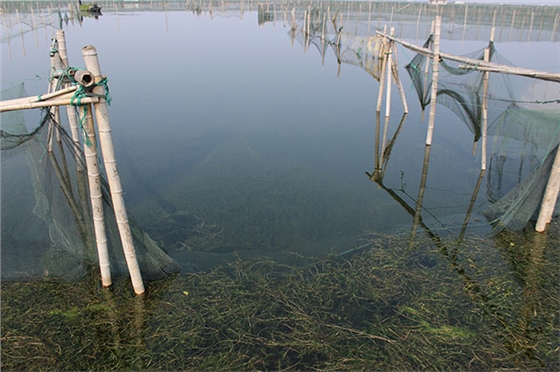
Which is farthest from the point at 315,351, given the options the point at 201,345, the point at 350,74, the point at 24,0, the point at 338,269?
the point at 24,0

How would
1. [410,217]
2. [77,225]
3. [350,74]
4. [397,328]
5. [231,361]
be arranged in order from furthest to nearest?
[350,74] → [410,217] → [77,225] → [397,328] → [231,361]

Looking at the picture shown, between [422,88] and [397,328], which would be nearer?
[397,328]

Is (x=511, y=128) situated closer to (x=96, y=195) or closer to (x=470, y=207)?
(x=470, y=207)

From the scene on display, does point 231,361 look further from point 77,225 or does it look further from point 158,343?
point 77,225

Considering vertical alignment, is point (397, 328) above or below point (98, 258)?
below

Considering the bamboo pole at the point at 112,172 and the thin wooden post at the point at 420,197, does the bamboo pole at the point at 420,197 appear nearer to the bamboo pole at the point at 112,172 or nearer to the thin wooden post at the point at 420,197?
the thin wooden post at the point at 420,197

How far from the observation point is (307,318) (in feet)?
10.0

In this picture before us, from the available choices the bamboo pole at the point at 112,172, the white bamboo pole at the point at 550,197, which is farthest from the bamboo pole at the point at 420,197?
the bamboo pole at the point at 112,172

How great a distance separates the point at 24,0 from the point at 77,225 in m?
42.6

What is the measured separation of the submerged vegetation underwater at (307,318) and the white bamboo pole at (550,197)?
0.96ft

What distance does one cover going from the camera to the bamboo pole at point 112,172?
266 centimetres

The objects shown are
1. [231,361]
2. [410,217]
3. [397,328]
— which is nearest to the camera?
[231,361]

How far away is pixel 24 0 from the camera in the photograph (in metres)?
36.3

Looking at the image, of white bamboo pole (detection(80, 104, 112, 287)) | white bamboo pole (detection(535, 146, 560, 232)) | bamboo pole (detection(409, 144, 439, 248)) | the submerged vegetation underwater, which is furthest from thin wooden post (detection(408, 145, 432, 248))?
white bamboo pole (detection(80, 104, 112, 287))
